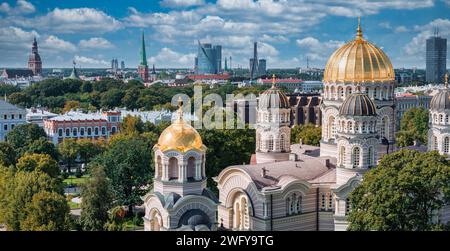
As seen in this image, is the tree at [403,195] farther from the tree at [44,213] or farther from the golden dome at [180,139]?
the tree at [44,213]

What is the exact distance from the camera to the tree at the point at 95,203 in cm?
2372

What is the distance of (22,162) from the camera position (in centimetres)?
3133

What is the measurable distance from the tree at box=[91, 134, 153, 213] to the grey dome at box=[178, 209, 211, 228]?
1069 centimetres

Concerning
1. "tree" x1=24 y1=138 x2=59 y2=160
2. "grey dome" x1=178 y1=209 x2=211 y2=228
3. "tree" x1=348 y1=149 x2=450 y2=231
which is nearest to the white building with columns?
"tree" x1=348 y1=149 x2=450 y2=231

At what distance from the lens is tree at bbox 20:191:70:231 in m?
21.8

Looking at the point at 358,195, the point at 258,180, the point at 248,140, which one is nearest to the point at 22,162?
the point at 248,140

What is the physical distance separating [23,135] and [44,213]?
73.2 ft

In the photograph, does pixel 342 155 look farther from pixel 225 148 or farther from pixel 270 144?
pixel 225 148

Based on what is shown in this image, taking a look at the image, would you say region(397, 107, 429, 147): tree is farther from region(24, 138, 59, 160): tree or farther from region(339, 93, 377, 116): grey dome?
region(24, 138, 59, 160): tree

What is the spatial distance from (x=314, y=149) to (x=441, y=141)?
18.9ft

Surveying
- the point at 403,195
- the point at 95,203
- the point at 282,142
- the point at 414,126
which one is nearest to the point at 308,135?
the point at 282,142

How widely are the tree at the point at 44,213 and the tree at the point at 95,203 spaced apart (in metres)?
1.44
